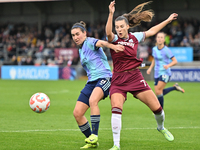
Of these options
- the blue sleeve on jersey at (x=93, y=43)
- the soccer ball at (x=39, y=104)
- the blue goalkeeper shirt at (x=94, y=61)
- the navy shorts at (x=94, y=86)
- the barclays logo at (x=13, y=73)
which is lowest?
the barclays logo at (x=13, y=73)

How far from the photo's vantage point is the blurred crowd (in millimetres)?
25562

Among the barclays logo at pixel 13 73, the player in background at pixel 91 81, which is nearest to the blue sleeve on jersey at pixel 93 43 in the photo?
the player in background at pixel 91 81

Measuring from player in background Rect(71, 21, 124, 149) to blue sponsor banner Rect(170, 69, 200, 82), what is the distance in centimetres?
1664

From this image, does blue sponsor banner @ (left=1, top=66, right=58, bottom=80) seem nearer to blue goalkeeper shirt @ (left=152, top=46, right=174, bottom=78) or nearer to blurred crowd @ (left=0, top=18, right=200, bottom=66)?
blurred crowd @ (left=0, top=18, right=200, bottom=66)

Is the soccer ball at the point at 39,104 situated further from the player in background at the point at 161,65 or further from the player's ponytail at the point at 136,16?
the player in background at the point at 161,65

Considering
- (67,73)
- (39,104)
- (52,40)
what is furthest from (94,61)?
(52,40)

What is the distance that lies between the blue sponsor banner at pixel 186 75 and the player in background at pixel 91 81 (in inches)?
655

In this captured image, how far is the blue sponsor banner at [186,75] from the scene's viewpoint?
2191 centimetres

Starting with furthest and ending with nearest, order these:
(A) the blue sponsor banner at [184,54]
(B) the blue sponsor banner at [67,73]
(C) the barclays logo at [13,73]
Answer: (C) the barclays logo at [13,73], (B) the blue sponsor banner at [67,73], (A) the blue sponsor banner at [184,54]

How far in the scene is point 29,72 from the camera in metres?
26.4

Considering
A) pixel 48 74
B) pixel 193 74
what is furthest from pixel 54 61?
pixel 193 74

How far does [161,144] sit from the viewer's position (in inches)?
246

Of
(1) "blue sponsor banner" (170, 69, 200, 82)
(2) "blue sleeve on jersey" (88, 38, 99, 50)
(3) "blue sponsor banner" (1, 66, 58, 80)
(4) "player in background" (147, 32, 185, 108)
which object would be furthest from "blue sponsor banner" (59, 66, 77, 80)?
(2) "blue sleeve on jersey" (88, 38, 99, 50)

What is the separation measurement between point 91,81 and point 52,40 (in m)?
25.0
